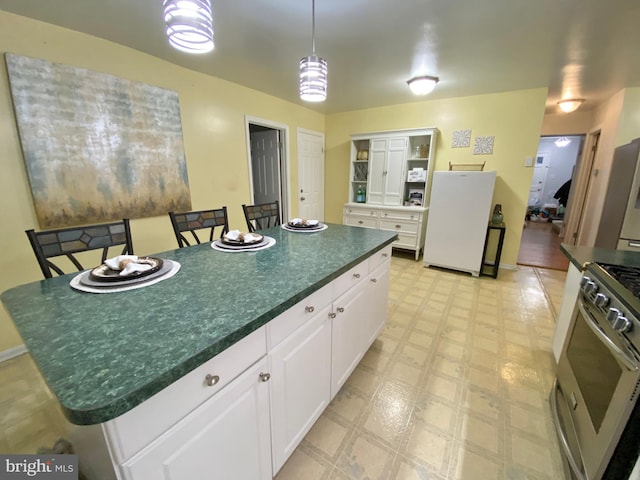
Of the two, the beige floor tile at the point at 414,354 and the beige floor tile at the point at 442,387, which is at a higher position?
the beige floor tile at the point at 414,354

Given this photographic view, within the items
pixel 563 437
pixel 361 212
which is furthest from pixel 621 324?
pixel 361 212

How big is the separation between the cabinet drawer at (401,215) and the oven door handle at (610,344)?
2591mm

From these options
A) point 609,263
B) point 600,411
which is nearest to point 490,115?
point 609,263

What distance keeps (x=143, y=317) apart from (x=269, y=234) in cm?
112

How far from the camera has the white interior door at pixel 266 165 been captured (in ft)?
13.1

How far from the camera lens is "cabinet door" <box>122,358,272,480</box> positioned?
2.05 ft

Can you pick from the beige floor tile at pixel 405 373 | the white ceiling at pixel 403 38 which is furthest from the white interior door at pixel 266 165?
the beige floor tile at pixel 405 373

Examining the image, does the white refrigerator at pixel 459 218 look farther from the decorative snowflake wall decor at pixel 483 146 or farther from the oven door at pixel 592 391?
the oven door at pixel 592 391

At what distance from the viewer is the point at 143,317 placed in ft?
2.62

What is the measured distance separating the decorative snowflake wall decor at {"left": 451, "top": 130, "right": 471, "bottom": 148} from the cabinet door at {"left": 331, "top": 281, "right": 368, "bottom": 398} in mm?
3097

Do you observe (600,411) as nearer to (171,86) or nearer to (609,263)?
(609,263)

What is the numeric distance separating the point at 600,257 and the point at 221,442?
213cm

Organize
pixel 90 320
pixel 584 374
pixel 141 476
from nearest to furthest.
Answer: pixel 141 476 → pixel 90 320 → pixel 584 374

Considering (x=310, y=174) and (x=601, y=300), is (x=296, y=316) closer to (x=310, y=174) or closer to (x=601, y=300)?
(x=601, y=300)
